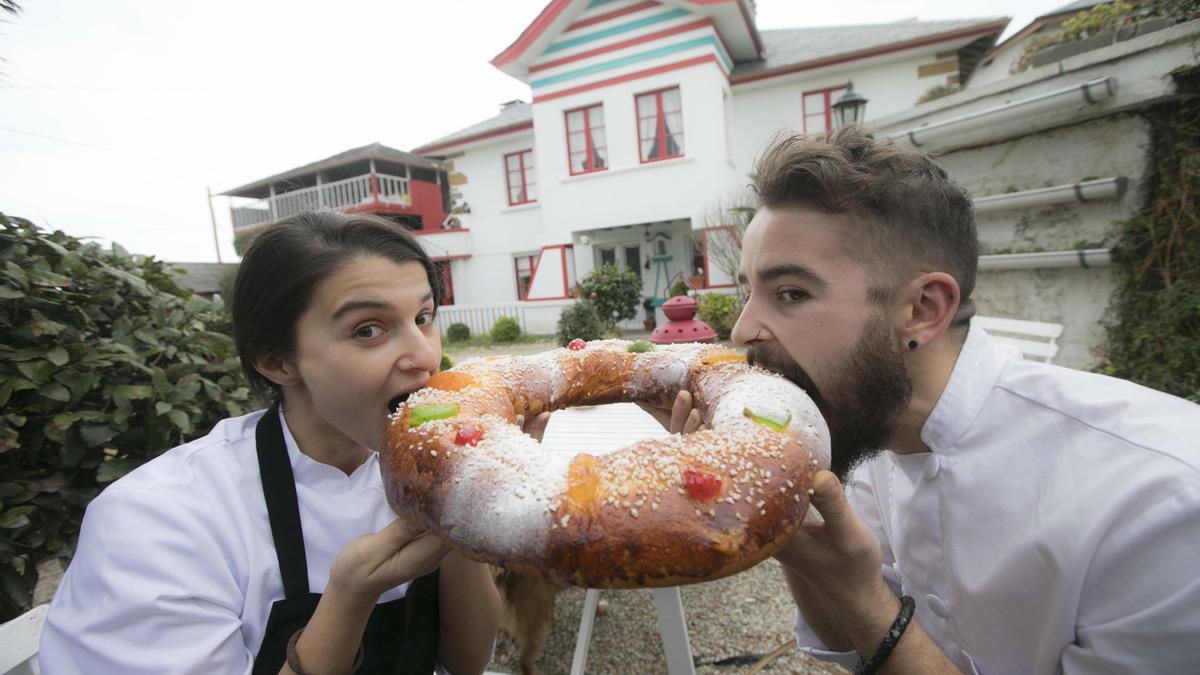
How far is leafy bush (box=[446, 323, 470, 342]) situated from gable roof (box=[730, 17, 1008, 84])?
9967mm

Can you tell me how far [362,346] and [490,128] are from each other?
52.9 ft

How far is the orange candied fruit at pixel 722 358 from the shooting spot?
6.00ft

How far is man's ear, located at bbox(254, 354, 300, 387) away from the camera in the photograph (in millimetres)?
1517

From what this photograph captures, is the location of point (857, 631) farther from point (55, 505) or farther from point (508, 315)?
point (508, 315)

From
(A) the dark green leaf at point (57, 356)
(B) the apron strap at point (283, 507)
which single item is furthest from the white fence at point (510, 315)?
(B) the apron strap at point (283, 507)

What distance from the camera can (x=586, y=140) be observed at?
1357 cm

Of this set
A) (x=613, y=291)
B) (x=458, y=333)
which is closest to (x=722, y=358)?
(x=613, y=291)

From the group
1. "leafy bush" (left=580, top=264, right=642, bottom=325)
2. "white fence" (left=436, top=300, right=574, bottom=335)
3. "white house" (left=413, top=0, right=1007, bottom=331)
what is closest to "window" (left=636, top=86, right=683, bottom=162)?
"white house" (left=413, top=0, right=1007, bottom=331)

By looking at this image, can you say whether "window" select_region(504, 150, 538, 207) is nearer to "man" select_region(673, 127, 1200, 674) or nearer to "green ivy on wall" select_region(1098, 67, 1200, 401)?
"green ivy on wall" select_region(1098, 67, 1200, 401)

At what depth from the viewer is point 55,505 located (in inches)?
69.0

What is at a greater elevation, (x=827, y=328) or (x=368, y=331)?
(x=368, y=331)

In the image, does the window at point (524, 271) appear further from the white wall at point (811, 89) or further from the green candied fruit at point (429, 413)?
the green candied fruit at point (429, 413)

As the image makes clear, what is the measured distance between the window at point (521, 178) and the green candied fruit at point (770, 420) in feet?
50.8

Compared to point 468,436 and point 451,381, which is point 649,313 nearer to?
point 451,381
